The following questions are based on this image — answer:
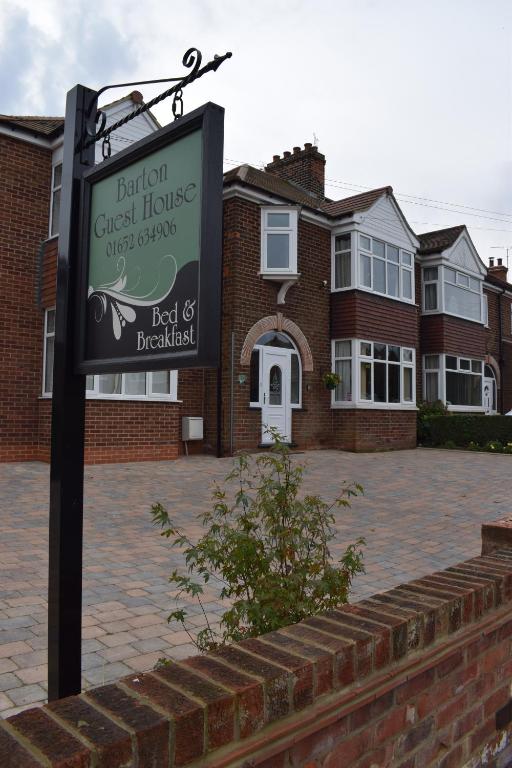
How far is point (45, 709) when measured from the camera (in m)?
1.39

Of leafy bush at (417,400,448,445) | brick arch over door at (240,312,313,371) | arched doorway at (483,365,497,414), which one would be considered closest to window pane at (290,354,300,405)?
brick arch over door at (240,312,313,371)

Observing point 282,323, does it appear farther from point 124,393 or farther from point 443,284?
point 443,284

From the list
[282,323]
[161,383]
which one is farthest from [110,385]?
[282,323]

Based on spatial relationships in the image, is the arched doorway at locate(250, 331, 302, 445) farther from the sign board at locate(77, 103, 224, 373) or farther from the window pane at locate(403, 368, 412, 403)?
the sign board at locate(77, 103, 224, 373)

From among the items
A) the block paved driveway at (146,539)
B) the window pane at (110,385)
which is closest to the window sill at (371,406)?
the block paved driveway at (146,539)

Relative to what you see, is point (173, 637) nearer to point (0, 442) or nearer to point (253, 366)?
point (0, 442)

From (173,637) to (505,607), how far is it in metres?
1.97

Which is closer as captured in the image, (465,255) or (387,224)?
(387,224)

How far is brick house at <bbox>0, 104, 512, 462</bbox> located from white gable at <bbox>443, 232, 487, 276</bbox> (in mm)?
71

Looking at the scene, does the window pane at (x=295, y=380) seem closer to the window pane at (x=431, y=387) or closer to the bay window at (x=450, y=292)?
the window pane at (x=431, y=387)

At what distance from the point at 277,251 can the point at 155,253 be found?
13369 mm

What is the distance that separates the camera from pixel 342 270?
17000mm

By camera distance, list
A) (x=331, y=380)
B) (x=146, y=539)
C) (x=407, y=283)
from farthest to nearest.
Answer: (x=407, y=283), (x=331, y=380), (x=146, y=539)

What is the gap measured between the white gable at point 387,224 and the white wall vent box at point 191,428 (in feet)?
23.8
